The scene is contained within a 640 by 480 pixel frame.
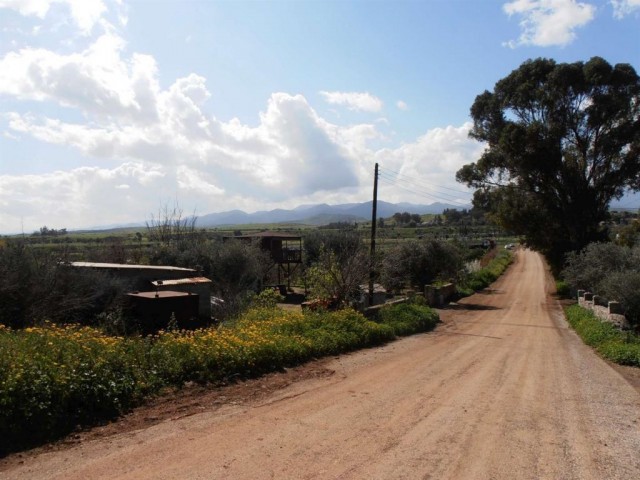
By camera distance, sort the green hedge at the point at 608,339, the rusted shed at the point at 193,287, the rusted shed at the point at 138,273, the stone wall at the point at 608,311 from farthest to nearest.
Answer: the stone wall at the point at 608,311 → the rusted shed at the point at 193,287 → the rusted shed at the point at 138,273 → the green hedge at the point at 608,339

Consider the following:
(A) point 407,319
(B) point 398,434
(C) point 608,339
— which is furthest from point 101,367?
(C) point 608,339

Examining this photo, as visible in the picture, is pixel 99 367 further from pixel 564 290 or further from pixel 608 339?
pixel 564 290

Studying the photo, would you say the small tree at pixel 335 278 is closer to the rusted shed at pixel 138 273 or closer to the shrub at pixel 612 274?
the rusted shed at pixel 138 273

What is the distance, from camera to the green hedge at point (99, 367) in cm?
589

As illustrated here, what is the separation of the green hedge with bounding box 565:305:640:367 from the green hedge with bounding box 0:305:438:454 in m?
8.11

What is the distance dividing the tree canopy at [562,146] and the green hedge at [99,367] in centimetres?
3083

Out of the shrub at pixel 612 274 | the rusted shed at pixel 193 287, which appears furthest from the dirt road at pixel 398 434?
the rusted shed at pixel 193 287

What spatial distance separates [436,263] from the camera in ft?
114

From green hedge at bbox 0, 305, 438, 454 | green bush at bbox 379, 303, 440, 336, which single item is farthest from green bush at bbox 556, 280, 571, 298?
green hedge at bbox 0, 305, 438, 454

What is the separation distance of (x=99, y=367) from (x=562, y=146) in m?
38.3

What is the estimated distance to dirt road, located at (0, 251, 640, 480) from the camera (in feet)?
17.0

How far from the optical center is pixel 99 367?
277 inches

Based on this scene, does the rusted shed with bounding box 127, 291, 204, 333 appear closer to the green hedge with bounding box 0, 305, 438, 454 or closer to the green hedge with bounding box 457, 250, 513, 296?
the green hedge with bounding box 0, 305, 438, 454

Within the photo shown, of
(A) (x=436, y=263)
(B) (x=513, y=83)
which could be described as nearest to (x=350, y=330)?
(A) (x=436, y=263)
